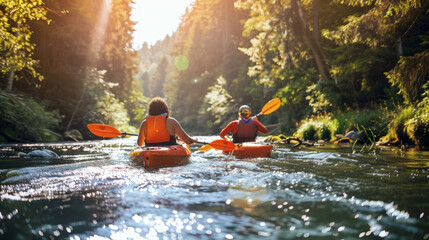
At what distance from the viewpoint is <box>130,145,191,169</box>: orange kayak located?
4.29 metres

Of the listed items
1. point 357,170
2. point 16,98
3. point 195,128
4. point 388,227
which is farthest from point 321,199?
point 195,128

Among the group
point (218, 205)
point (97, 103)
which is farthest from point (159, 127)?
point (97, 103)

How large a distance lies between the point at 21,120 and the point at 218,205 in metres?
11.5

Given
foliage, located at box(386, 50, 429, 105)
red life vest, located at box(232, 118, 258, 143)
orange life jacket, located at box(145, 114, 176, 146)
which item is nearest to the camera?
orange life jacket, located at box(145, 114, 176, 146)

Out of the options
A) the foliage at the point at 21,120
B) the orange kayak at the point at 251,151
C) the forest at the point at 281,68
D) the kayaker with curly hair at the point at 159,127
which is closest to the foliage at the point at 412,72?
the forest at the point at 281,68

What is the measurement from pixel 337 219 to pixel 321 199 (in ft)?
1.65

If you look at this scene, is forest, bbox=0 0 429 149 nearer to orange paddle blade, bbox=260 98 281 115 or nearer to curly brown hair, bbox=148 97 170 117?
orange paddle blade, bbox=260 98 281 115

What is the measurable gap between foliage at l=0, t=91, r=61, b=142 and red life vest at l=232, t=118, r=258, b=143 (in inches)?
339

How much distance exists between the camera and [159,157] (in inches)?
172

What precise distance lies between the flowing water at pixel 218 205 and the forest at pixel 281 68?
2931 mm

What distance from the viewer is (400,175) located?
3.58 metres

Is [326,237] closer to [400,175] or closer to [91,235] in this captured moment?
[91,235]

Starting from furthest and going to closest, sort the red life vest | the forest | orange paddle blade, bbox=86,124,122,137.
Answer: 1. the forest
2. the red life vest
3. orange paddle blade, bbox=86,124,122,137

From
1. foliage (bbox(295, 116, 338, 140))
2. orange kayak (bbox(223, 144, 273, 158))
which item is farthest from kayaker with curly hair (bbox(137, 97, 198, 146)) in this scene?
foliage (bbox(295, 116, 338, 140))
